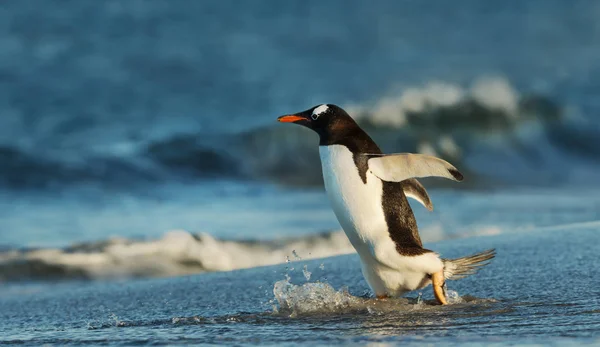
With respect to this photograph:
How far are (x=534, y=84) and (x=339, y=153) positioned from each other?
74.4 feet

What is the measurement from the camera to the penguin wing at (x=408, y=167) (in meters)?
4.44

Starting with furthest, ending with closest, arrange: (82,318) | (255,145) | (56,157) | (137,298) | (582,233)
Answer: (255,145) → (56,157) → (582,233) → (137,298) → (82,318)

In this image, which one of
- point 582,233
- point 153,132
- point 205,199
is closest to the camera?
point 582,233

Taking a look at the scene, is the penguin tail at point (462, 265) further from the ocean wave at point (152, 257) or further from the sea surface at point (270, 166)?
the ocean wave at point (152, 257)

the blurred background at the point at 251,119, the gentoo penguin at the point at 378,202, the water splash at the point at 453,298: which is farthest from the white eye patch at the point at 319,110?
the blurred background at the point at 251,119

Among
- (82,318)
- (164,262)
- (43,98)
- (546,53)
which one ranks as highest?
(546,53)

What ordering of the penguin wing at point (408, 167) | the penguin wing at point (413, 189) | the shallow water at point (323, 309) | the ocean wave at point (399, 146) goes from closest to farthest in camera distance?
the shallow water at point (323, 309) → the penguin wing at point (408, 167) → the penguin wing at point (413, 189) → the ocean wave at point (399, 146)

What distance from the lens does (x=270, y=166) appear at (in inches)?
613

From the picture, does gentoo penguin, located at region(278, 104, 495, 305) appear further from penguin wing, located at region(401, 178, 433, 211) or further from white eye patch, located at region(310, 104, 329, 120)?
penguin wing, located at region(401, 178, 433, 211)

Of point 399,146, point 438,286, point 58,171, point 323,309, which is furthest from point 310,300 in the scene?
point 399,146

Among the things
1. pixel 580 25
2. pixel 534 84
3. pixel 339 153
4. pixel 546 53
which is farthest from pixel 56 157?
pixel 580 25

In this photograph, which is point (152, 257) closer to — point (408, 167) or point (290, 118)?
point (290, 118)

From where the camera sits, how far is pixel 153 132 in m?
18.1

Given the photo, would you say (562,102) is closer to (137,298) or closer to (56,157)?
(56,157)
